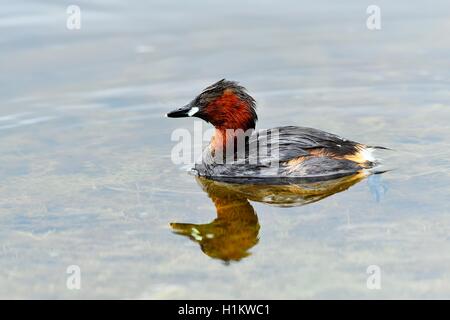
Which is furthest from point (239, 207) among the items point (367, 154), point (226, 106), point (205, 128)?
point (205, 128)

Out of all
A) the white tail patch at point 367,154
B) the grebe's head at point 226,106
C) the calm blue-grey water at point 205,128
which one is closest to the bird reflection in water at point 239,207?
the calm blue-grey water at point 205,128

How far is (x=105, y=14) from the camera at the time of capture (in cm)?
1173

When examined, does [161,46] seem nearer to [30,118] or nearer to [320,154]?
[30,118]

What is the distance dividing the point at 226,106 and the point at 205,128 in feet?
3.62

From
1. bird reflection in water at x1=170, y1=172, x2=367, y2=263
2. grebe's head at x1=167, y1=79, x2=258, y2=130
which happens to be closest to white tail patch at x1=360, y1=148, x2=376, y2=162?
bird reflection in water at x1=170, y1=172, x2=367, y2=263

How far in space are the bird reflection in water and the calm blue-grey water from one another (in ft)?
0.23

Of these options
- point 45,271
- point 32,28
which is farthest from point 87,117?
point 45,271

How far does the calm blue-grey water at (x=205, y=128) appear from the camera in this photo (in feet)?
20.5

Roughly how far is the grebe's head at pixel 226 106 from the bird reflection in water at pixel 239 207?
1.94 ft

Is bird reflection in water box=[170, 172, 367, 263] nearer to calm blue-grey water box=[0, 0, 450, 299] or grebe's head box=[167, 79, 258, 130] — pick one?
calm blue-grey water box=[0, 0, 450, 299]

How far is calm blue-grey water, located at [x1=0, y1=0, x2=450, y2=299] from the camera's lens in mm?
6242

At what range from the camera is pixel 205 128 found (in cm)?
931

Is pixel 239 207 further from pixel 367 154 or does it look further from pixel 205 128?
pixel 205 128

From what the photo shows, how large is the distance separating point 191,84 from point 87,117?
4.41 feet
